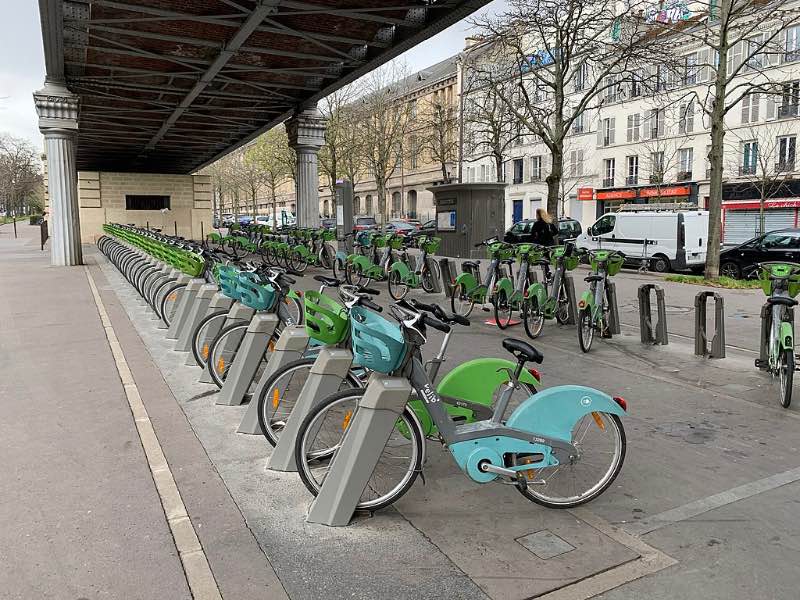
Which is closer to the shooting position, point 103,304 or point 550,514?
point 550,514

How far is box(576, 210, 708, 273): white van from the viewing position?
18906mm

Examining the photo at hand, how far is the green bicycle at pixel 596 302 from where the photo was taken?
7492 mm

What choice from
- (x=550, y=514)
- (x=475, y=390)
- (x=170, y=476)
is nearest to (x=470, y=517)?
(x=550, y=514)

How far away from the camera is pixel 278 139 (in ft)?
138

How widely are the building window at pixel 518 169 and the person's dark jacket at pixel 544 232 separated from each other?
3991cm

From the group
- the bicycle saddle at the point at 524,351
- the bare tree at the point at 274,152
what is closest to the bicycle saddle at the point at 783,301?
the bicycle saddle at the point at 524,351

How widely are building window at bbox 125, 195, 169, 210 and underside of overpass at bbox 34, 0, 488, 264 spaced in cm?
791

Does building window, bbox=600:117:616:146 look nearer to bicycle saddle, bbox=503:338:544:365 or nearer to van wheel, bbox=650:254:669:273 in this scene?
van wheel, bbox=650:254:669:273

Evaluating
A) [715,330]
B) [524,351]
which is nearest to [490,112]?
[715,330]

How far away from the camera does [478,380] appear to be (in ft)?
12.3

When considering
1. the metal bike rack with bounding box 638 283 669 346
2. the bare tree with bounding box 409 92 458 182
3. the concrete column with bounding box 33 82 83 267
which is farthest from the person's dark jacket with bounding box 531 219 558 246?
the bare tree with bounding box 409 92 458 182

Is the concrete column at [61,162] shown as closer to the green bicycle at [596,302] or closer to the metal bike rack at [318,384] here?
the green bicycle at [596,302]

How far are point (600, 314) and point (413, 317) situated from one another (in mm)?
4856

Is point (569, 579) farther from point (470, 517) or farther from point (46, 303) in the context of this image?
point (46, 303)
